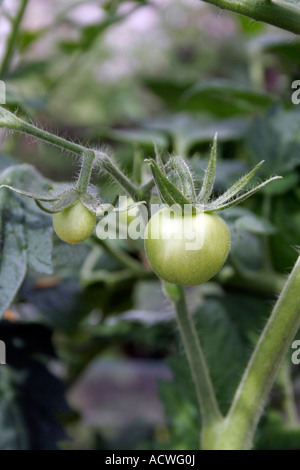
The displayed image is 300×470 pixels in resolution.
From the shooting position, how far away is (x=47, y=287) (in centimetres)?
71

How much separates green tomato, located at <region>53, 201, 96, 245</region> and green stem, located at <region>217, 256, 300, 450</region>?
5.7 inches

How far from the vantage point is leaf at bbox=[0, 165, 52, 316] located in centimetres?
39

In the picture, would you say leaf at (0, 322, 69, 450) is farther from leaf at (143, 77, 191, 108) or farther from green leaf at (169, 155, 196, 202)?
leaf at (143, 77, 191, 108)

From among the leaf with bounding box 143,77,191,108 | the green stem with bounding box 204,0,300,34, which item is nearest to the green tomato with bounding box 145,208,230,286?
the green stem with bounding box 204,0,300,34

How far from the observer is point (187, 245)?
0.96ft

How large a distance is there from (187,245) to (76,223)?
7 centimetres

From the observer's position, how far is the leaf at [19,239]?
15.5 inches

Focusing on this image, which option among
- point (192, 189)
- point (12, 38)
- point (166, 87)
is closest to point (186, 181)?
point (192, 189)

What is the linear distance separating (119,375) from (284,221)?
64 cm

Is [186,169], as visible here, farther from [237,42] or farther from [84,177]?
[237,42]

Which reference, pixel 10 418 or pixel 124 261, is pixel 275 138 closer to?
pixel 124 261

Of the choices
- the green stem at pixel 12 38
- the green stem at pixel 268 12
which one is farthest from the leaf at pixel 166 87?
the green stem at pixel 268 12

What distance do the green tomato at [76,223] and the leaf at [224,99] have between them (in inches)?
18.8
